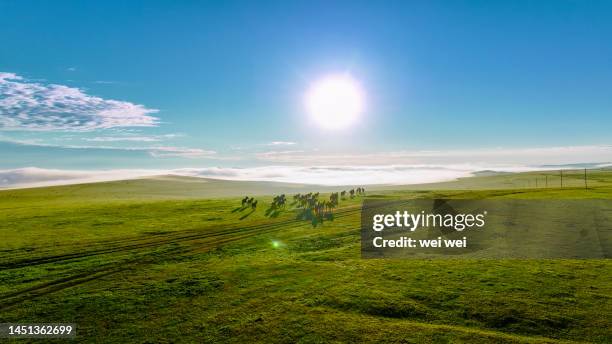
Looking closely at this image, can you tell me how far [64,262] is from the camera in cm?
3119

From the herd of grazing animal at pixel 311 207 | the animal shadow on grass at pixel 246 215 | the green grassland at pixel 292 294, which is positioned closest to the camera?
the green grassland at pixel 292 294

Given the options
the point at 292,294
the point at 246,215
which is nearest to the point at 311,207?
the point at 246,215

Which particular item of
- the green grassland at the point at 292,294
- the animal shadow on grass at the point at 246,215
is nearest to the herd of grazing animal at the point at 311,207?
the animal shadow on grass at the point at 246,215

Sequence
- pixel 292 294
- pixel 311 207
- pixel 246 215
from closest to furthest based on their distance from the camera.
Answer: pixel 292 294
pixel 246 215
pixel 311 207

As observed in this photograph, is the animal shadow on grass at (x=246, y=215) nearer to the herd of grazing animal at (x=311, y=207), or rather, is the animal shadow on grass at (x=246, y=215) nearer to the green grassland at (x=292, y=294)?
the herd of grazing animal at (x=311, y=207)

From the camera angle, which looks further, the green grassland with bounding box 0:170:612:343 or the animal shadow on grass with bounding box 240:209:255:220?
the animal shadow on grass with bounding box 240:209:255:220

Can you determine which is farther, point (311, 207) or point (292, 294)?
point (311, 207)

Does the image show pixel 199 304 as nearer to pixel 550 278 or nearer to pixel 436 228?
pixel 550 278

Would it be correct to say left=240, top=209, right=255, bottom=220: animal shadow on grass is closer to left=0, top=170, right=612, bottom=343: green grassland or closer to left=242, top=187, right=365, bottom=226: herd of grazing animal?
left=242, top=187, right=365, bottom=226: herd of grazing animal

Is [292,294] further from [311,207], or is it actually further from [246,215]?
[311,207]

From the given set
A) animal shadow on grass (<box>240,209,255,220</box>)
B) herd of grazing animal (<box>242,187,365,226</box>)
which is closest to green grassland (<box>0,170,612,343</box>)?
herd of grazing animal (<box>242,187,365,226</box>)

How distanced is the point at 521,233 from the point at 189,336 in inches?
1486

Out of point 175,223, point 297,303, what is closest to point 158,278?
point 297,303

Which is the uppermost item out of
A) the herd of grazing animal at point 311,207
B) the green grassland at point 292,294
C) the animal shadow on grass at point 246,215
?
the herd of grazing animal at point 311,207
